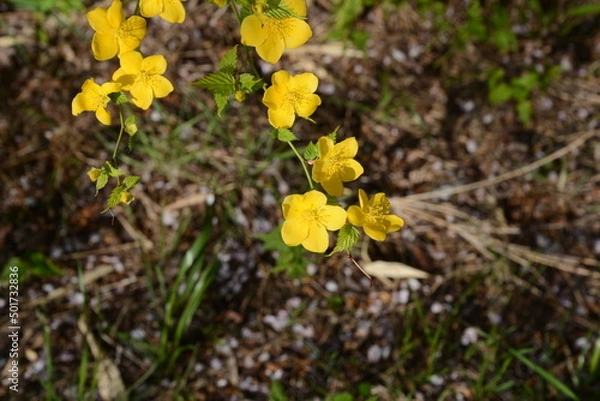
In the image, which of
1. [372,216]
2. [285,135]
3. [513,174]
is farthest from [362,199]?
[513,174]

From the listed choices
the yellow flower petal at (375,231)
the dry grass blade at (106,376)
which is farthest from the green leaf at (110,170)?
the dry grass blade at (106,376)

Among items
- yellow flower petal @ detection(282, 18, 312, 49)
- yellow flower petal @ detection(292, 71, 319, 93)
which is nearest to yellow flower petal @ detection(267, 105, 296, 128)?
yellow flower petal @ detection(292, 71, 319, 93)

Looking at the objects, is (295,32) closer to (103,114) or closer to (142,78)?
(142,78)

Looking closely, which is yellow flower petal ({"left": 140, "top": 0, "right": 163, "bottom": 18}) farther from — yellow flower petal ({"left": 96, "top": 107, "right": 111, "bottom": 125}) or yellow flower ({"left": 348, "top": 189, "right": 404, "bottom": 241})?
yellow flower ({"left": 348, "top": 189, "right": 404, "bottom": 241})

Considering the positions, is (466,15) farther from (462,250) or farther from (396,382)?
(396,382)

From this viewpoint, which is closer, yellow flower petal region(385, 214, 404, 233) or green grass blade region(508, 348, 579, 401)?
yellow flower petal region(385, 214, 404, 233)

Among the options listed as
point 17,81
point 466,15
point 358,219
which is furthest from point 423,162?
point 17,81
